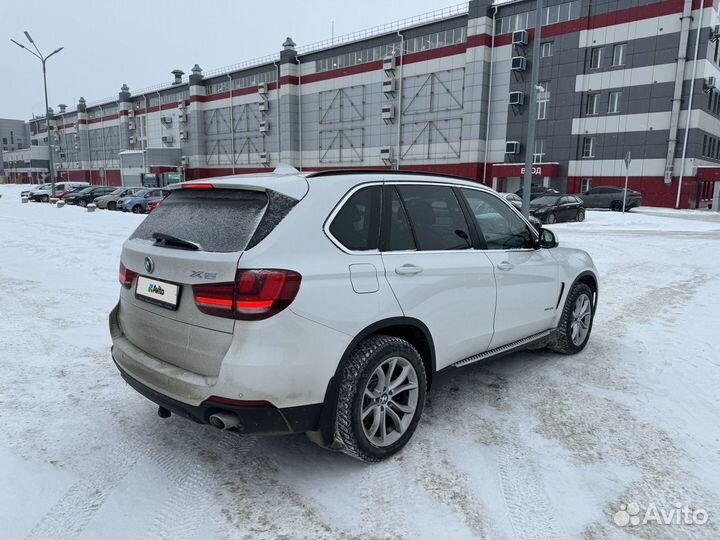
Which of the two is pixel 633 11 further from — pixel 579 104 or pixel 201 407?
pixel 201 407

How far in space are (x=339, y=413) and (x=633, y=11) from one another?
3934cm

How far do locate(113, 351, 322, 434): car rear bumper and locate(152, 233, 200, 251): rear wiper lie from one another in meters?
0.83

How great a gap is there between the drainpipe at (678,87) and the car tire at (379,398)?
119 ft

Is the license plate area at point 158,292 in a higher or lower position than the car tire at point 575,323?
higher

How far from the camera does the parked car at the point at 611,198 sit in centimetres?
2838

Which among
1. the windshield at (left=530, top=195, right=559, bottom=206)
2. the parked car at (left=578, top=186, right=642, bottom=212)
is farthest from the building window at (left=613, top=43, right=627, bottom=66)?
the windshield at (left=530, top=195, right=559, bottom=206)

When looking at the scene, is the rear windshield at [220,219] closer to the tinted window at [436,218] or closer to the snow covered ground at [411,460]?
the tinted window at [436,218]

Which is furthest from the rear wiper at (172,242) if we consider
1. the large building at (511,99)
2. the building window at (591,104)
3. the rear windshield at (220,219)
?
the building window at (591,104)

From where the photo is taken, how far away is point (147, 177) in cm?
5566

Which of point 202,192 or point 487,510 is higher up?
point 202,192

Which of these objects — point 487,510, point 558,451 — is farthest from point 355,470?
point 558,451

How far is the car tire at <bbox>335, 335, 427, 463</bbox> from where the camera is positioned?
9.00 ft

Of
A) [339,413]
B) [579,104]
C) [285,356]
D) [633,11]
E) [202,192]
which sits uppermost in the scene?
[633,11]

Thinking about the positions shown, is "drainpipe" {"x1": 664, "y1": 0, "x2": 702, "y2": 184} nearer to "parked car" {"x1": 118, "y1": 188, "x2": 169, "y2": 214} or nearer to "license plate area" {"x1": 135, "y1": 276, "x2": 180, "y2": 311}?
"parked car" {"x1": 118, "y1": 188, "x2": 169, "y2": 214}
